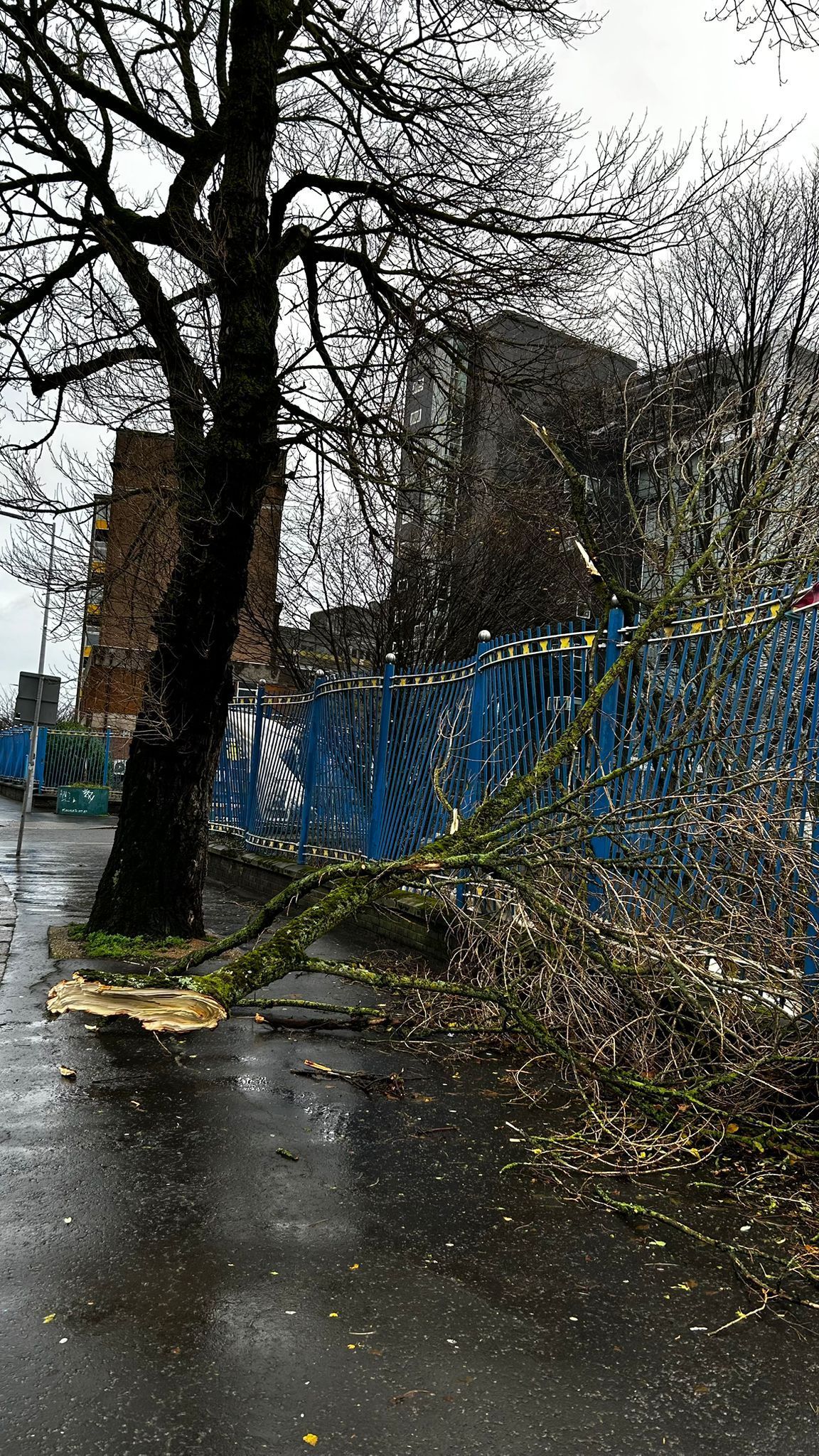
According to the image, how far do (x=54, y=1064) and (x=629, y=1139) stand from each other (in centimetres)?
273

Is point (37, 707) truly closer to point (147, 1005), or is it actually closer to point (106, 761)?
point (147, 1005)

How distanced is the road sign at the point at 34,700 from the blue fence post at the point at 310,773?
672 cm

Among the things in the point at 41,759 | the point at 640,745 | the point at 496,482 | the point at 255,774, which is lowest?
the point at 41,759

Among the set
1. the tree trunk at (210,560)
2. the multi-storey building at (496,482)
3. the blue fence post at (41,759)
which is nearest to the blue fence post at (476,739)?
the multi-storey building at (496,482)

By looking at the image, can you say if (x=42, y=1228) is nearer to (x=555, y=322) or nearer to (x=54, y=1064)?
(x=54, y=1064)

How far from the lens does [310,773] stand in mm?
12031

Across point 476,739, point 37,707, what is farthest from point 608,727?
point 37,707

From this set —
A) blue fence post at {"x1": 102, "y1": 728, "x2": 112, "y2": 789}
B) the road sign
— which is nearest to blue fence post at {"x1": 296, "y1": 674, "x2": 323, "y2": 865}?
the road sign

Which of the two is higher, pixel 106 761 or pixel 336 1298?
pixel 106 761

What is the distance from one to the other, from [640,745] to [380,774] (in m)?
4.15

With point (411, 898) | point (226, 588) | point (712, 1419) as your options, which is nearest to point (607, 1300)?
point (712, 1419)

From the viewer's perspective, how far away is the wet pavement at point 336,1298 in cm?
249

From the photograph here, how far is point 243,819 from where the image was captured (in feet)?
47.2

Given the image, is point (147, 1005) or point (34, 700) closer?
point (147, 1005)
